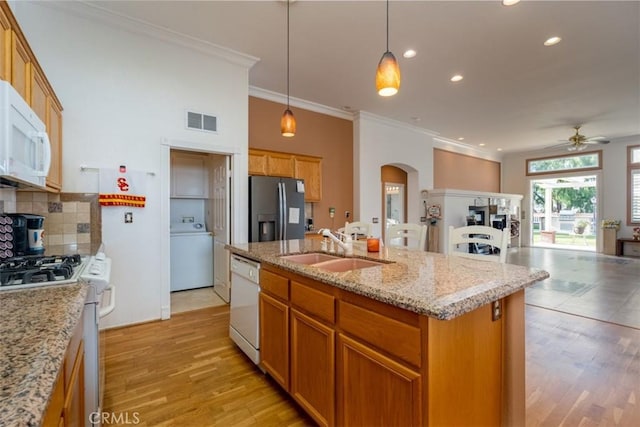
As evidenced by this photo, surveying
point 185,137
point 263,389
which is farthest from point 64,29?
point 263,389

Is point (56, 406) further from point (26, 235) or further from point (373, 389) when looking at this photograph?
point (26, 235)

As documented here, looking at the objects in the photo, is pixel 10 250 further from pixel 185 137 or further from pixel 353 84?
pixel 353 84

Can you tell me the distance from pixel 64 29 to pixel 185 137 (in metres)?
1.39

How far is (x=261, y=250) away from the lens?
2.44 m

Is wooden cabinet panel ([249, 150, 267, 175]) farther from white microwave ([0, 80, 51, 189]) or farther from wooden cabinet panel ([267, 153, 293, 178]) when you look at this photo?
white microwave ([0, 80, 51, 189])

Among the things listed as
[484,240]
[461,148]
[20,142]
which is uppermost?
[461,148]

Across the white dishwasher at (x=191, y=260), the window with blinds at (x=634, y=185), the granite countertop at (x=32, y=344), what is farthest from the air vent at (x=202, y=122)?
the window with blinds at (x=634, y=185)

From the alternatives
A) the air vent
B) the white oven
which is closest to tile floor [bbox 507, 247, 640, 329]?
the white oven

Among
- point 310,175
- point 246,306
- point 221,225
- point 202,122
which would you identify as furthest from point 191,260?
point 246,306

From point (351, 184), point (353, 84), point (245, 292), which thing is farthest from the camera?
point (351, 184)

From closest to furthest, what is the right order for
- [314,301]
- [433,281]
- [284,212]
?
[433,281] < [314,301] < [284,212]

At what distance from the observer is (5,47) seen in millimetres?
1480

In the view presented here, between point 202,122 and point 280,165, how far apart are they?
1388 mm

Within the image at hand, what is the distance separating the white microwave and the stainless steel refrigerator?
2.34m
